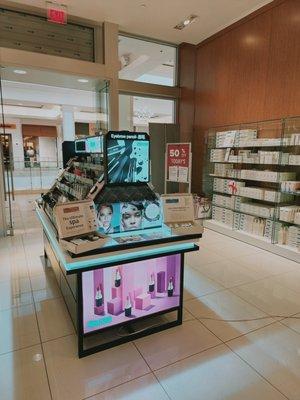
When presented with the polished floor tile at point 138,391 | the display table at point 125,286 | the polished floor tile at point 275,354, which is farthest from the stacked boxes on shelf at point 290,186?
the polished floor tile at point 138,391

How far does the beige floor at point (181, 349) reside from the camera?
172 centimetres

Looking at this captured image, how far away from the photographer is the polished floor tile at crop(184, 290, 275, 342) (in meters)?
2.32

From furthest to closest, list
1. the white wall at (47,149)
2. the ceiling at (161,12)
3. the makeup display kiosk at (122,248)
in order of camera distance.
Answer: the white wall at (47,149) < the ceiling at (161,12) < the makeup display kiosk at (122,248)

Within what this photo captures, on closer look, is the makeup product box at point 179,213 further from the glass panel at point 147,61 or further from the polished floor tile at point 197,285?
the glass panel at point 147,61

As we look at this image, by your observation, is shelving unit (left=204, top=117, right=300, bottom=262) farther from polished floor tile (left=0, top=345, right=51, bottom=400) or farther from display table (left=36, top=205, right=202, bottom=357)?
polished floor tile (left=0, top=345, right=51, bottom=400)

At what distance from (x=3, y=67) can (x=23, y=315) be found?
13.3 feet

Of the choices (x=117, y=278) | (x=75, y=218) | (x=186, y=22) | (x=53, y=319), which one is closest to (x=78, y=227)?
(x=75, y=218)

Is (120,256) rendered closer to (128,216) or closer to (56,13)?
(128,216)

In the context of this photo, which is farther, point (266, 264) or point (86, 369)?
point (266, 264)

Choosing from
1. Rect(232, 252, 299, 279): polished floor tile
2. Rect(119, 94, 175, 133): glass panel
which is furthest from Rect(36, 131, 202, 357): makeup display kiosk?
Rect(119, 94, 175, 133): glass panel

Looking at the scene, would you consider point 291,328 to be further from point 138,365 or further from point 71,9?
point 71,9

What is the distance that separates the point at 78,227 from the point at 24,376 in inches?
41.4

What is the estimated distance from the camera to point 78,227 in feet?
6.26

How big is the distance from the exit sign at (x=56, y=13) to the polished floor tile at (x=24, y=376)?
15.9 feet
